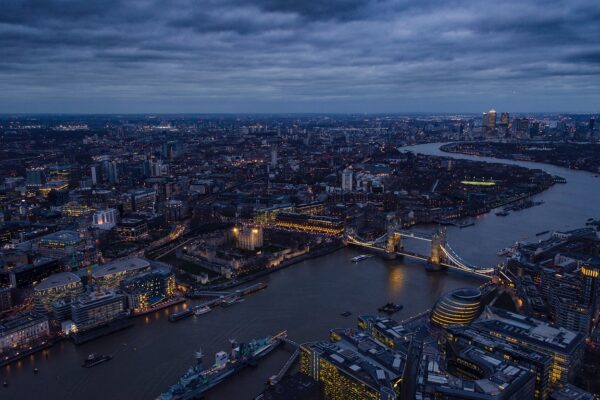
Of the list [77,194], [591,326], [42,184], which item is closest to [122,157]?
[42,184]

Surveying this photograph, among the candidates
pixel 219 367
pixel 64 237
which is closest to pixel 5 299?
pixel 64 237

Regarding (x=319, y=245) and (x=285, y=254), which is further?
(x=319, y=245)

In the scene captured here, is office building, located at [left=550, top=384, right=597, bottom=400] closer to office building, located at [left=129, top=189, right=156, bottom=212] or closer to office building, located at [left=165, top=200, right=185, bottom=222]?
office building, located at [left=165, top=200, right=185, bottom=222]

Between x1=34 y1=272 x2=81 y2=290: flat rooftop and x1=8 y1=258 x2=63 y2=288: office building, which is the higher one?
x1=34 y1=272 x2=81 y2=290: flat rooftop

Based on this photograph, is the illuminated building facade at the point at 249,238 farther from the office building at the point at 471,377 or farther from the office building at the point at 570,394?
the office building at the point at 570,394

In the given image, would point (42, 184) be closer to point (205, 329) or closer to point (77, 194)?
point (77, 194)

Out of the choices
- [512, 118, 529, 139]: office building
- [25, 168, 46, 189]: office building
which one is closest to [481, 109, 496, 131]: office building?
[512, 118, 529, 139]: office building

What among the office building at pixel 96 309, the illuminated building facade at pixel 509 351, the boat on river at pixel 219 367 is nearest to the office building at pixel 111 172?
the office building at pixel 96 309
